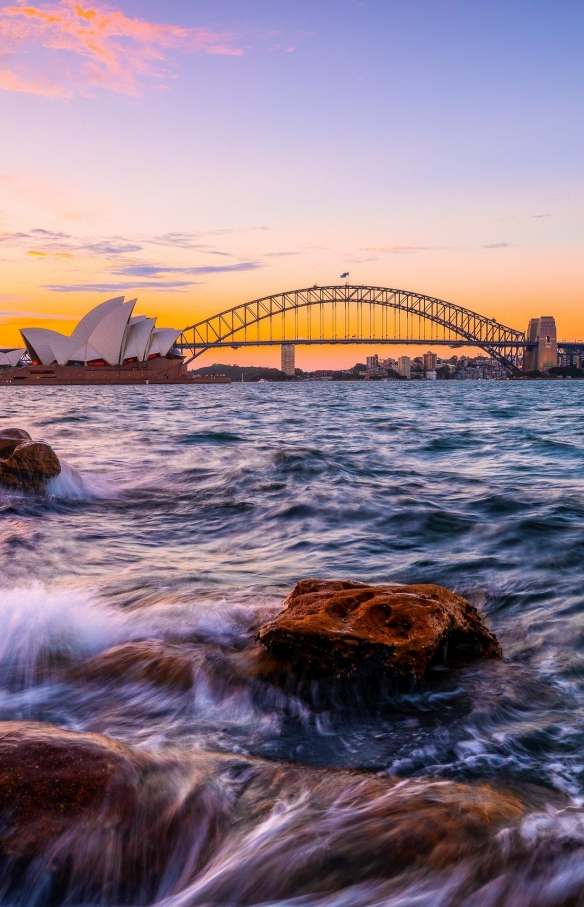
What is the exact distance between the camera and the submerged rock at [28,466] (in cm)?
732

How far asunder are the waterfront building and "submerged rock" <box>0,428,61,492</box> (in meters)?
56.4

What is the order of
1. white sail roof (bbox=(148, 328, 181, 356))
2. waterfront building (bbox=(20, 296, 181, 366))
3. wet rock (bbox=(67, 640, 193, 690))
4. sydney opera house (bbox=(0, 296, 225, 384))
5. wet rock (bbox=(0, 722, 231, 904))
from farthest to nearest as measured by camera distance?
white sail roof (bbox=(148, 328, 181, 356)) < sydney opera house (bbox=(0, 296, 225, 384)) < waterfront building (bbox=(20, 296, 181, 366)) < wet rock (bbox=(67, 640, 193, 690)) < wet rock (bbox=(0, 722, 231, 904))

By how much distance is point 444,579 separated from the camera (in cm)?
447

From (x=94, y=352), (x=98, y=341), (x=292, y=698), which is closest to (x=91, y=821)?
(x=292, y=698)

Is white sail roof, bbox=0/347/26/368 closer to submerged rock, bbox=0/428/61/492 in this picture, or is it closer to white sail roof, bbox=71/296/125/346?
white sail roof, bbox=71/296/125/346

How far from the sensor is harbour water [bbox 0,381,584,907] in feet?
5.95

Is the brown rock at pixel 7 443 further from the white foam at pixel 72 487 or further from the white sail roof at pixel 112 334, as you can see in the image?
the white sail roof at pixel 112 334

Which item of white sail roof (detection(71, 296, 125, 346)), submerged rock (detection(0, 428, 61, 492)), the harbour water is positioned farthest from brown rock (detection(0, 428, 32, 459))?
white sail roof (detection(71, 296, 125, 346))

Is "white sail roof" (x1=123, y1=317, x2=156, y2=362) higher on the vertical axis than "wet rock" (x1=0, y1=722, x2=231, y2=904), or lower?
higher

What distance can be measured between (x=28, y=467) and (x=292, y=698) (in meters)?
5.52

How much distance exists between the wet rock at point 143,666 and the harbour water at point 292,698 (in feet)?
0.09

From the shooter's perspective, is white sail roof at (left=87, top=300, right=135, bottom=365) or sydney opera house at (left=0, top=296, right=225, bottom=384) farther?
sydney opera house at (left=0, top=296, right=225, bottom=384)

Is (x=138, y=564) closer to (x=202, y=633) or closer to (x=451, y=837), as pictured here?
(x=202, y=633)

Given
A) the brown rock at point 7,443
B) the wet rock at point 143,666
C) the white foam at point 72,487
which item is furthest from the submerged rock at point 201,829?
the brown rock at point 7,443
